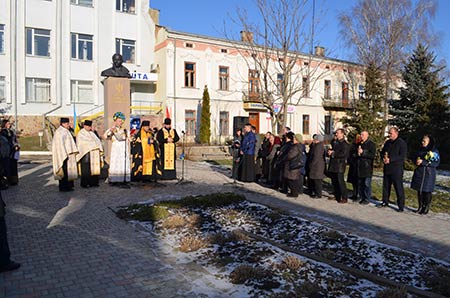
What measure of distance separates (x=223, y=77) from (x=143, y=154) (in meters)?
21.6

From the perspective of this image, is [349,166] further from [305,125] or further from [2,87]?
[305,125]

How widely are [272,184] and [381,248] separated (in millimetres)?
6315

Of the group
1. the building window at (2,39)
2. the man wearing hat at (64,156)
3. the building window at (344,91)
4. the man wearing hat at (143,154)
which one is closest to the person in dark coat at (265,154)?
the man wearing hat at (143,154)

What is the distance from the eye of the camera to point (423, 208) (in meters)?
8.19

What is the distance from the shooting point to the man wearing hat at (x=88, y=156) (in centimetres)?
1002

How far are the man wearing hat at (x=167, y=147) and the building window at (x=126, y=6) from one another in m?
22.5

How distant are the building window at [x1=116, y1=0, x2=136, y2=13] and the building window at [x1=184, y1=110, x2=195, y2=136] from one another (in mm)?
9620

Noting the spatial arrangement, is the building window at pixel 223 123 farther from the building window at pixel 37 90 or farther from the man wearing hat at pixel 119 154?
the man wearing hat at pixel 119 154

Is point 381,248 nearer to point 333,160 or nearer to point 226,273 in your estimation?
point 226,273

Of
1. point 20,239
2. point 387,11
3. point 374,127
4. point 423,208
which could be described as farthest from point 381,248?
point 387,11

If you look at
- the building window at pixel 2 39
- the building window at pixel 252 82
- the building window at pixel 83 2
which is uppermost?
the building window at pixel 83 2

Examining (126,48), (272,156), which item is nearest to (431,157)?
(272,156)

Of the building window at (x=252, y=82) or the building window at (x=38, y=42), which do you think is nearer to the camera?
the building window at (x=38, y=42)

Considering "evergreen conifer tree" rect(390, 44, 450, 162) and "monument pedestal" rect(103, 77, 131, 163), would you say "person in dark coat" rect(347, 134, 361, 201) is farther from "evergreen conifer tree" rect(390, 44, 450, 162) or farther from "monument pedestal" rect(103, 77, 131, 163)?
"evergreen conifer tree" rect(390, 44, 450, 162)
